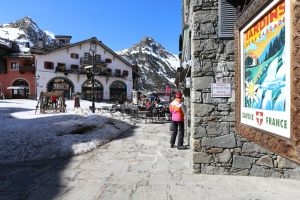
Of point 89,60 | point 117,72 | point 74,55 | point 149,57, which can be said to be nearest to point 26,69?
point 74,55

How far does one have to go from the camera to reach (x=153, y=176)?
568 cm

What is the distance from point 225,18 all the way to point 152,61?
11597 cm

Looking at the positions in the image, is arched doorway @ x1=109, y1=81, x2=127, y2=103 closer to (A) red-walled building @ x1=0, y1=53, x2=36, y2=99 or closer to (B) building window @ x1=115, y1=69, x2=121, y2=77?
(B) building window @ x1=115, y1=69, x2=121, y2=77

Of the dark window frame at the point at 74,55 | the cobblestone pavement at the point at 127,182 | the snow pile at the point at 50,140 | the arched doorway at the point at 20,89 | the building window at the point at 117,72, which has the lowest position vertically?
the cobblestone pavement at the point at 127,182

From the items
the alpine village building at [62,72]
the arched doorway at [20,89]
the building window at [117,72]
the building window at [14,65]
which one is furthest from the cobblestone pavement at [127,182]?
the building window at [117,72]

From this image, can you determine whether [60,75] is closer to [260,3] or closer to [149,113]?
[149,113]

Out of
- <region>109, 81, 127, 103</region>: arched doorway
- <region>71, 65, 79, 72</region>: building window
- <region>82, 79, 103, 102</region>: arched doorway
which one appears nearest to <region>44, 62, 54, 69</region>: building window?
<region>71, 65, 79, 72</region>: building window

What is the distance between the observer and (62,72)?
139 ft

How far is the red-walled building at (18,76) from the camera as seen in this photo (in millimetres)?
40812

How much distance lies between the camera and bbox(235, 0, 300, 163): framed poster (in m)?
1.84

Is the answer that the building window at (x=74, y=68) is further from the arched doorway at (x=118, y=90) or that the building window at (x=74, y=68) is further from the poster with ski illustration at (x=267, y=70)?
the poster with ski illustration at (x=267, y=70)

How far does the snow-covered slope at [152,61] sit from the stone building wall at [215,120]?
297 ft

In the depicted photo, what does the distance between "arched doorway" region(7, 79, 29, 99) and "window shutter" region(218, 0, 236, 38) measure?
126 ft

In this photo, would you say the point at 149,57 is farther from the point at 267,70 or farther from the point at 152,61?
the point at 267,70
